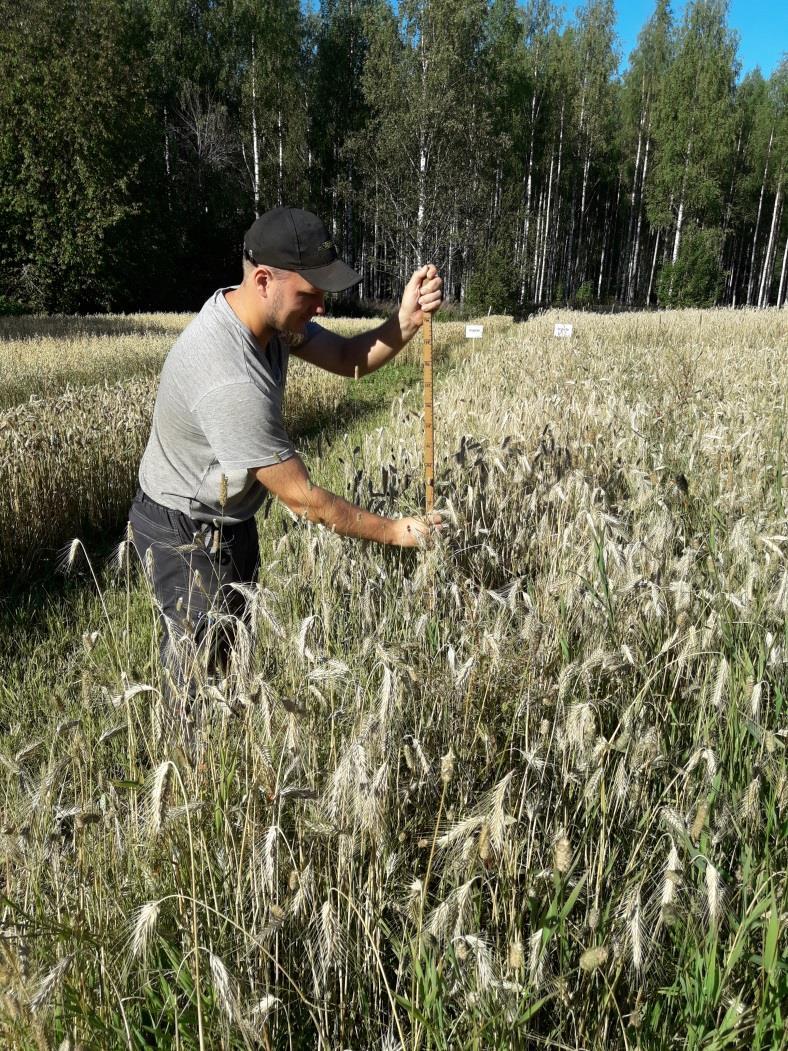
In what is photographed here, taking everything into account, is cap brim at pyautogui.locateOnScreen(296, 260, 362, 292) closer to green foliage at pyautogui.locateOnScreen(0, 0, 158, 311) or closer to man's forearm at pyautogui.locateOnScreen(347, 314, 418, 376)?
man's forearm at pyautogui.locateOnScreen(347, 314, 418, 376)

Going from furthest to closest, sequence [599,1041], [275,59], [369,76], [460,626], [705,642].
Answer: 1. [275,59]
2. [369,76]
3. [460,626]
4. [705,642]
5. [599,1041]

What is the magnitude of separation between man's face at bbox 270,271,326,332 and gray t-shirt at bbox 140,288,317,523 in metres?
0.11

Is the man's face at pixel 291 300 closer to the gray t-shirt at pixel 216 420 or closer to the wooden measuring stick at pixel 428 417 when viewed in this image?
the gray t-shirt at pixel 216 420

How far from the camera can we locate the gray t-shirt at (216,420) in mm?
2180

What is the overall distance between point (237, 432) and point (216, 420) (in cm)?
7

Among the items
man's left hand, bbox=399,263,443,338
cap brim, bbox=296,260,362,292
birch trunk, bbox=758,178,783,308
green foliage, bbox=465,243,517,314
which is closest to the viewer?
cap brim, bbox=296,260,362,292

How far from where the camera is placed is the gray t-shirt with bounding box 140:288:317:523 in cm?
218

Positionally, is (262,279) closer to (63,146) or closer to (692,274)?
(63,146)

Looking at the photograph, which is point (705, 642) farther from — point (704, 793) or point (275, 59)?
point (275, 59)

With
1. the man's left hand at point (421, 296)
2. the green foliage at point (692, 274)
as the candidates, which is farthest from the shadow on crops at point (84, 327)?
the green foliage at point (692, 274)

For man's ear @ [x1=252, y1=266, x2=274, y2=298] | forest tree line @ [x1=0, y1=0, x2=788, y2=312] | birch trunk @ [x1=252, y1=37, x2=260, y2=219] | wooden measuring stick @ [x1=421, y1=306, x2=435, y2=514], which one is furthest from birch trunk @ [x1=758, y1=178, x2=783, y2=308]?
man's ear @ [x1=252, y1=266, x2=274, y2=298]

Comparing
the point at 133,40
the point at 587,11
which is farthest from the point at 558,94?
the point at 133,40

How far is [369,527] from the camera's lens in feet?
7.50

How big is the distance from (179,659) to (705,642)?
49.4 inches
